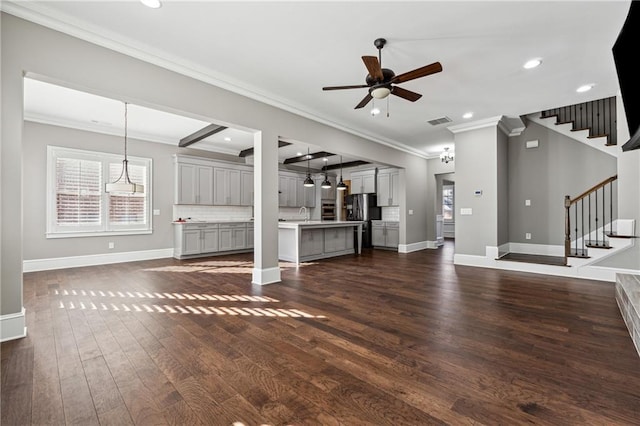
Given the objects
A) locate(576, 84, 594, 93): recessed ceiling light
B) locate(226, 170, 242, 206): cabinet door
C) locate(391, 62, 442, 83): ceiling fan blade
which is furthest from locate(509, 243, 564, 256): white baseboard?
locate(226, 170, 242, 206): cabinet door

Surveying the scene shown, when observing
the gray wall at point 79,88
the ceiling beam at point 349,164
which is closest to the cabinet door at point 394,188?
the ceiling beam at point 349,164

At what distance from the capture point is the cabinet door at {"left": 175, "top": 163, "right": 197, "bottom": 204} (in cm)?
684

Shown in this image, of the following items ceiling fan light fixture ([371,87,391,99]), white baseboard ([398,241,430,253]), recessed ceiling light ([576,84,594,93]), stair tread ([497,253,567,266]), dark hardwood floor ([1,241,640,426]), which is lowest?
dark hardwood floor ([1,241,640,426])

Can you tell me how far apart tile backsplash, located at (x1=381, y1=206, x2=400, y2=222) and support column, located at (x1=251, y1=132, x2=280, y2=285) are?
5.31 m

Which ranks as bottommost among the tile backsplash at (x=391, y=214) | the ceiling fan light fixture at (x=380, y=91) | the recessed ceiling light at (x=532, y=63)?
the tile backsplash at (x=391, y=214)

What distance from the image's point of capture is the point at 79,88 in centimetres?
279

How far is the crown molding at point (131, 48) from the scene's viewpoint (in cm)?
247

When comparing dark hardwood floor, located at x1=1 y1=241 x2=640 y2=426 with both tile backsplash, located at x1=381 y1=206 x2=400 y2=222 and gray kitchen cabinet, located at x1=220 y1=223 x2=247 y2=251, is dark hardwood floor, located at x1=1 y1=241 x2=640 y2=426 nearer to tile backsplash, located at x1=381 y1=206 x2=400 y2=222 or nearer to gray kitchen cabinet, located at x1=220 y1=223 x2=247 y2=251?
gray kitchen cabinet, located at x1=220 y1=223 x2=247 y2=251

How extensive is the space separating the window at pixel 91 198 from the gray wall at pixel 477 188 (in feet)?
23.7

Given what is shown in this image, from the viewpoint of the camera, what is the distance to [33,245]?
5168 millimetres

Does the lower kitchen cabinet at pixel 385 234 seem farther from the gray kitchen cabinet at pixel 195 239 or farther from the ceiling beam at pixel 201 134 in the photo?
the ceiling beam at pixel 201 134

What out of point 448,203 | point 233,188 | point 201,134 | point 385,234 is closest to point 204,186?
point 233,188

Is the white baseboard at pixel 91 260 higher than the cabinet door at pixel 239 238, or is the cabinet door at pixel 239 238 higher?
the cabinet door at pixel 239 238

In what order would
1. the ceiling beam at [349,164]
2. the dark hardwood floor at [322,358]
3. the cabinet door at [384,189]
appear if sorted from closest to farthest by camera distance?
the dark hardwood floor at [322,358]
the cabinet door at [384,189]
the ceiling beam at [349,164]
